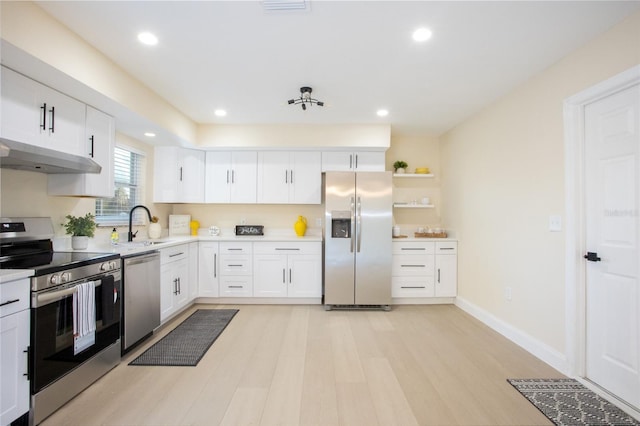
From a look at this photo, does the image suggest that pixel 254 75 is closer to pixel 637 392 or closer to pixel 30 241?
pixel 30 241

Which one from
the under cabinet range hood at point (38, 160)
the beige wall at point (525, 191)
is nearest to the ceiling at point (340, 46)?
the beige wall at point (525, 191)

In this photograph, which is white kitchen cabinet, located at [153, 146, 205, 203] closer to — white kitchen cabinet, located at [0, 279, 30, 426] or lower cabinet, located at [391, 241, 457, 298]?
white kitchen cabinet, located at [0, 279, 30, 426]

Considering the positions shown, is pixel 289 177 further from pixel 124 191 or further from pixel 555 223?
pixel 555 223

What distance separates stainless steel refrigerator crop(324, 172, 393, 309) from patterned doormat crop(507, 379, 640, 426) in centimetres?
188

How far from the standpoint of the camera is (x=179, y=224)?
4.40m

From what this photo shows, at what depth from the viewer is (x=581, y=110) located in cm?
226

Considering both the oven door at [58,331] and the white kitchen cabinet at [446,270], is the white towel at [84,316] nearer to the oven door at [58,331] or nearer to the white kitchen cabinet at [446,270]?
the oven door at [58,331]

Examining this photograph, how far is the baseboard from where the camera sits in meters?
2.36

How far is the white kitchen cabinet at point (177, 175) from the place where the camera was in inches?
159

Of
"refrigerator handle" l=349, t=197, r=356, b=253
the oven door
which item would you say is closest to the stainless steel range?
the oven door

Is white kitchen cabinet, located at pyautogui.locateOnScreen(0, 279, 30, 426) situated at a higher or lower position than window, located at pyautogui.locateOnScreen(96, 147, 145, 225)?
lower

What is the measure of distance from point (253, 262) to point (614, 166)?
377 centimetres

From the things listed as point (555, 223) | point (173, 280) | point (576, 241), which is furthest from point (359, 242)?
point (173, 280)

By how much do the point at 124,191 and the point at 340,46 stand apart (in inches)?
123
